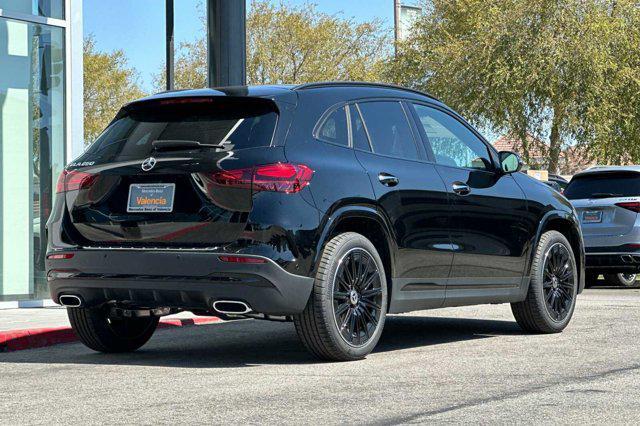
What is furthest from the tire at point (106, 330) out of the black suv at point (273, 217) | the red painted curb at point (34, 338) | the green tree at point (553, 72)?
the green tree at point (553, 72)

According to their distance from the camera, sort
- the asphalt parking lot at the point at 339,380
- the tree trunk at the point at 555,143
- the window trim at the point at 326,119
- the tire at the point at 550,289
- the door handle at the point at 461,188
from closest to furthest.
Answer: the asphalt parking lot at the point at 339,380 < the window trim at the point at 326,119 < the door handle at the point at 461,188 < the tire at the point at 550,289 < the tree trunk at the point at 555,143

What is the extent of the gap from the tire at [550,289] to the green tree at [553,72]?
24.8 meters

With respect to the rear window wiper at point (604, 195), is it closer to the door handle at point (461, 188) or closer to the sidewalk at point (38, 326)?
the sidewalk at point (38, 326)

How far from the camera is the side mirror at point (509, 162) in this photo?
33.1 feet

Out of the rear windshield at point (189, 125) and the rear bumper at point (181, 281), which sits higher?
the rear windshield at point (189, 125)

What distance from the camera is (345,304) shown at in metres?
8.31

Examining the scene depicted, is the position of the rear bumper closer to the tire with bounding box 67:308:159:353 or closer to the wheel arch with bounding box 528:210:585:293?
the tire with bounding box 67:308:159:353

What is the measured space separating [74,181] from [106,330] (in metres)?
1.23

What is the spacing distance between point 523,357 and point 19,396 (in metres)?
3.43

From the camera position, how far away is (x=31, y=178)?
591 inches

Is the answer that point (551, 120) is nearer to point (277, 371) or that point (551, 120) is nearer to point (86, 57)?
point (277, 371)

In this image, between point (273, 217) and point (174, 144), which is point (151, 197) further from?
point (273, 217)

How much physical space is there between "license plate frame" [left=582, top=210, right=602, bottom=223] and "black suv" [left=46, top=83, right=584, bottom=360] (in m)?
8.51

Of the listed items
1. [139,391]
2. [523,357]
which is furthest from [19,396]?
[523,357]
